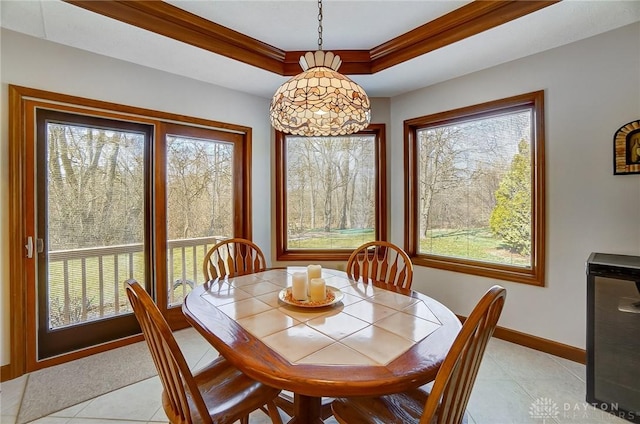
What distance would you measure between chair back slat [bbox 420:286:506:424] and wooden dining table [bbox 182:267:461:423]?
7cm

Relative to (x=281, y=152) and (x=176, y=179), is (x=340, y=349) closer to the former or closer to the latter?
(x=176, y=179)

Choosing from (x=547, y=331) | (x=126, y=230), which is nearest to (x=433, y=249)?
(x=547, y=331)

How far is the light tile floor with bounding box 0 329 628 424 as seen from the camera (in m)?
1.72

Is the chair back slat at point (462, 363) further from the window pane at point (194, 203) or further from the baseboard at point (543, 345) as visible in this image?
the window pane at point (194, 203)

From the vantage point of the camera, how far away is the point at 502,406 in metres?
1.83

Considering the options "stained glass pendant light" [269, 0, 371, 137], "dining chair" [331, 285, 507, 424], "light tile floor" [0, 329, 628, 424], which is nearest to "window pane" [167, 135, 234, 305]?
"light tile floor" [0, 329, 628, 424]

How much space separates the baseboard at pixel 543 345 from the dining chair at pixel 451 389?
189 cm

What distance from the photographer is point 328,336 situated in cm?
117

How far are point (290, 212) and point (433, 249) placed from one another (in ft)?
5.54

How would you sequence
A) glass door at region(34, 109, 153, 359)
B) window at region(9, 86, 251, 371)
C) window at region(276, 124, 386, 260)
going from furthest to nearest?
window at region(276, 124, 386, 260)
glass door at region(34, 109, 153, 359)
window at region(9, 86, 251, 371)

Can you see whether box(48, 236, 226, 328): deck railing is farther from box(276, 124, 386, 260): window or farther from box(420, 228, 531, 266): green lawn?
box(420, 228, 531, 266): green lawn

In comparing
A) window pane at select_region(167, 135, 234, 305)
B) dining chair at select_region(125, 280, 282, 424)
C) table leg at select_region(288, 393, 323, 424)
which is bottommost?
table leg at select_region(288, 393, 323, 424)

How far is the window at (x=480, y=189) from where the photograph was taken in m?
2.56

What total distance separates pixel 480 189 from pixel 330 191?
1.58 metres
